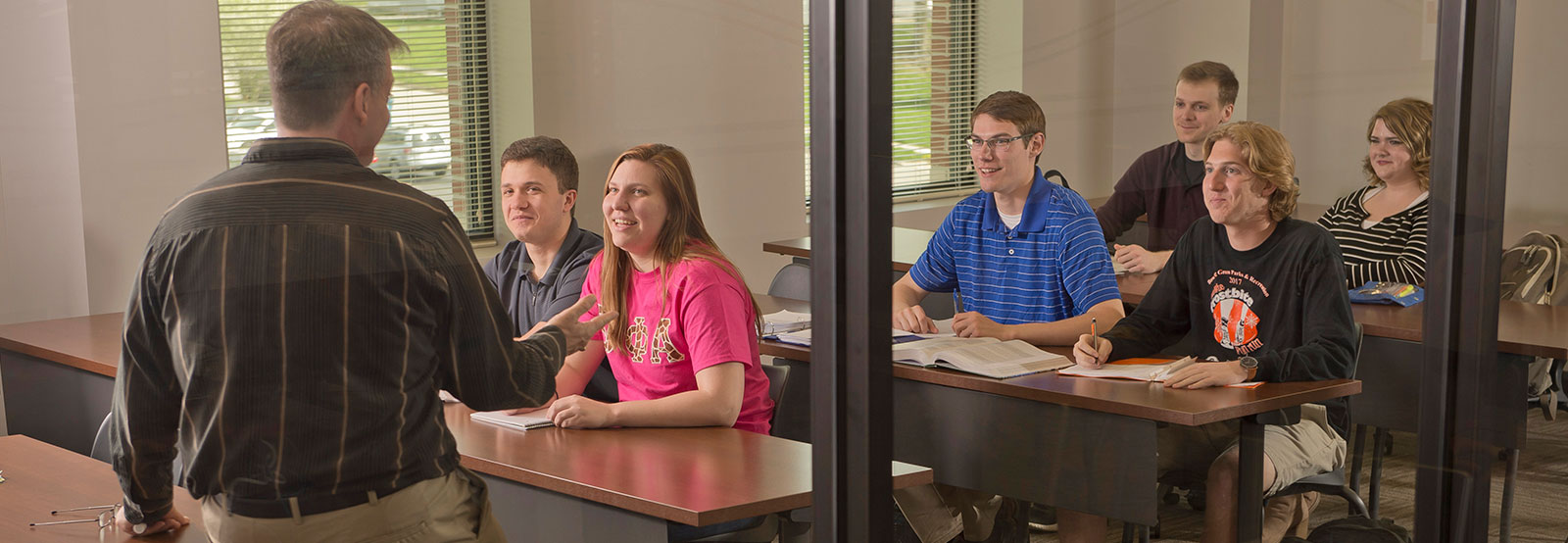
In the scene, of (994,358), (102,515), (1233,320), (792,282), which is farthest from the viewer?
(1233,320)

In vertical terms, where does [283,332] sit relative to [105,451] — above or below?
above

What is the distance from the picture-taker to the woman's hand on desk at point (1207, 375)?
7.86 feet

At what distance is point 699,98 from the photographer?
181 cm

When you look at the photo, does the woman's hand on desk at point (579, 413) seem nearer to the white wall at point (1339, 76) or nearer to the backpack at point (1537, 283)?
the white wall at point (1339, 76)

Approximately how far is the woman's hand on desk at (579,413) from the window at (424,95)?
0.28 metres

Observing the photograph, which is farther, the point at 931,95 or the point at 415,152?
the point at 931,95

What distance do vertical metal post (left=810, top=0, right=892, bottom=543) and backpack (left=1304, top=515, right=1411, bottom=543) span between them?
3.58ft

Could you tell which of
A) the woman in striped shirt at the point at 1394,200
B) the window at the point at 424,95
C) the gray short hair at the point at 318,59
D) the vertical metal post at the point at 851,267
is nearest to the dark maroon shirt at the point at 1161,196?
the woman in striped shirt at the point at 1394,200

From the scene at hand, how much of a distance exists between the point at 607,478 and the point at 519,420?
156 mm

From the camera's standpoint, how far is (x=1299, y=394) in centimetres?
249

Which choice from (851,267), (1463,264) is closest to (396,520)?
(851,267)

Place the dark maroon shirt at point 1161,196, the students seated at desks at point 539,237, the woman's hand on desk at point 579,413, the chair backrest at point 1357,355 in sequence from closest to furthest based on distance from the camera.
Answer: the students seated at desks at point 539,237 < the woman's hand on desk at point 579,413 < the dark maroon shirt at point 1161,196 < the chair backrest at point 1357,355

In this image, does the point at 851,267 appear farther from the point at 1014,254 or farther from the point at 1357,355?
the point at 1357,355

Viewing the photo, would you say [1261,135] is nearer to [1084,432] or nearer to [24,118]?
[1084,432]
